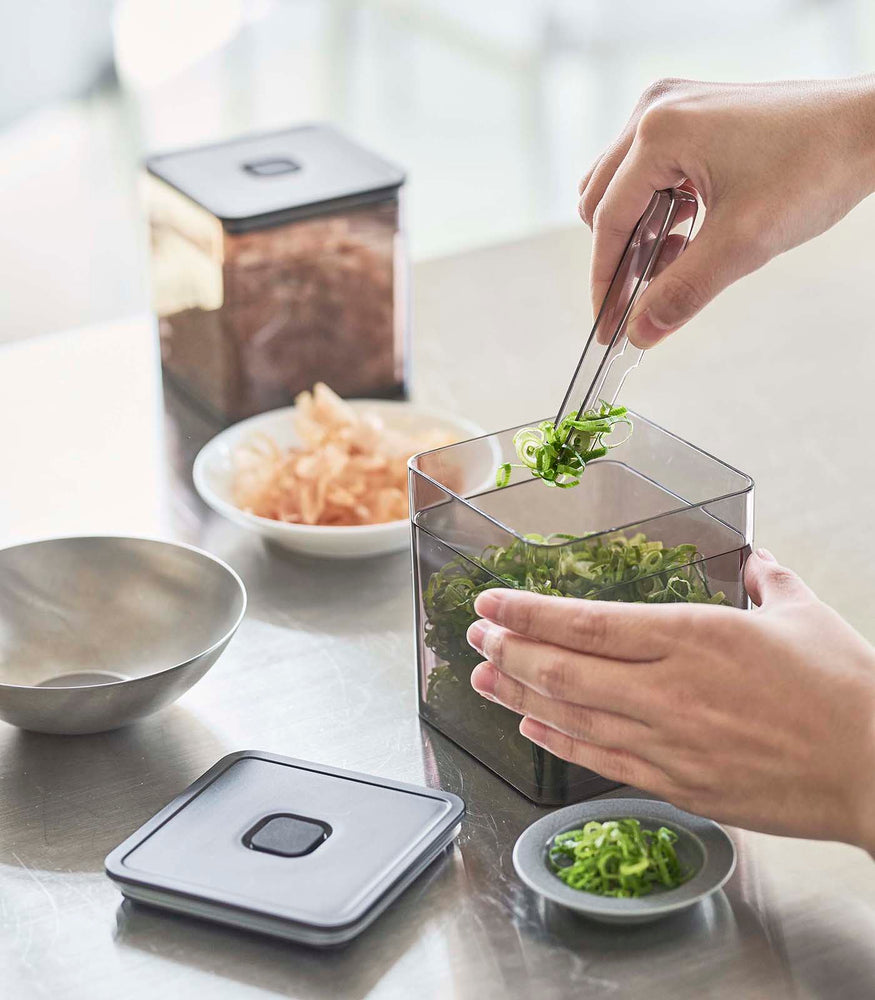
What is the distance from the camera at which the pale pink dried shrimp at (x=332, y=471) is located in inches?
51.9

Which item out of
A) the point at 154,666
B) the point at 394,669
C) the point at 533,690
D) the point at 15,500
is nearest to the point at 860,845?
the point at 533,690

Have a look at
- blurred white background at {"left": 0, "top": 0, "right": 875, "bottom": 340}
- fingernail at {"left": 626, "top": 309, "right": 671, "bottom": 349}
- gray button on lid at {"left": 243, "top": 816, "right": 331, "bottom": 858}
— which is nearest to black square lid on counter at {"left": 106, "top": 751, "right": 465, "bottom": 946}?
gray button on lid at {"left": 243, "top": 816, "right": 331, "bottom": 858}

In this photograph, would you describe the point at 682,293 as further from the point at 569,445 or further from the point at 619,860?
the point at 619,860

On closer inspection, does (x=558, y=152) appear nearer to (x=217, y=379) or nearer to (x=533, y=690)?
(x=217, y=379)

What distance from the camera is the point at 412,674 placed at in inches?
44.9

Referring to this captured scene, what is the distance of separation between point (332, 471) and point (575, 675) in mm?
525

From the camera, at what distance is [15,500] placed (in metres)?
1.42

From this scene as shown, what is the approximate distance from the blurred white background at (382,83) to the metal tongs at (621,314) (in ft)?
10.2

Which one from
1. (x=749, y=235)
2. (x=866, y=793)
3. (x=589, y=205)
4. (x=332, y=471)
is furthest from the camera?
(x=332, y=471)

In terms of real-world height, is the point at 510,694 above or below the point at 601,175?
below

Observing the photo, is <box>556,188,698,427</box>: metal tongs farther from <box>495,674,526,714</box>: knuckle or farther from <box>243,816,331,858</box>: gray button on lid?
<box>243,816,331,858</box>: gray button on lid

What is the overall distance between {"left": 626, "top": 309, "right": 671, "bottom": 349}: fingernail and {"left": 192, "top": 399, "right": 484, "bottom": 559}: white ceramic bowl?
31 centimetres

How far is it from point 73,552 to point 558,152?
4137 mm

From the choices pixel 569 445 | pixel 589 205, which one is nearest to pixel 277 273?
pixel 589 205
